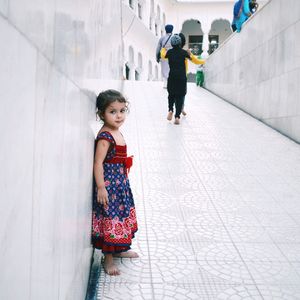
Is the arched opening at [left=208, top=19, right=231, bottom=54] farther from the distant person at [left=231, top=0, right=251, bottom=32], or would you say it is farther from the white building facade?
the distant person at [left=231, top=0, right=251, bottom=32]

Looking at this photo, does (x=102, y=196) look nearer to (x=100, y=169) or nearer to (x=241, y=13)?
(x=100, y=169)

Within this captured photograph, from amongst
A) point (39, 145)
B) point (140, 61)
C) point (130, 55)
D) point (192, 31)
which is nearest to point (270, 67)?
point (39, 145)

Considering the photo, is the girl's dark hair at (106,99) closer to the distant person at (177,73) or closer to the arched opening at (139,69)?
the distant person at (177,73)

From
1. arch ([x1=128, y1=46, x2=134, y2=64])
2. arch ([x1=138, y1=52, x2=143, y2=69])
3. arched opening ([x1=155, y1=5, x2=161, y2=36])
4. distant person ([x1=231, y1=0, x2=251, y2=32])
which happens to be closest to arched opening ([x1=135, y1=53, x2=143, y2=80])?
arch ([x1=138, y1=52, x2=143, y2=69])

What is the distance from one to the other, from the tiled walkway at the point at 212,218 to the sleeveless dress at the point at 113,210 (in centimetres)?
19

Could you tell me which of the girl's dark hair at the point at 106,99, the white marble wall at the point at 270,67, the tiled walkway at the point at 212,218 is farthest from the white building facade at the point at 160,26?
the girl's dark hair at the point at 106,99

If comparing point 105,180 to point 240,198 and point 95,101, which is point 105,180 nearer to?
point 95,101

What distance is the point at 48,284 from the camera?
0.98 meters

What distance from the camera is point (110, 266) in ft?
7.20

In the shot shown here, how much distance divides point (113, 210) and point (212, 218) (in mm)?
1100

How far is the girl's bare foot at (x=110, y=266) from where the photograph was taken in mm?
2180

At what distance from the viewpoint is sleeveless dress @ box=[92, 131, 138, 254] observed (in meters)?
2.11

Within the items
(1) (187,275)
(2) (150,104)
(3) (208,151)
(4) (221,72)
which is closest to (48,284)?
(1) (187,275)

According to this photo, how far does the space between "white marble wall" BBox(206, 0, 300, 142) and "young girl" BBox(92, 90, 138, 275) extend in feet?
13.1
